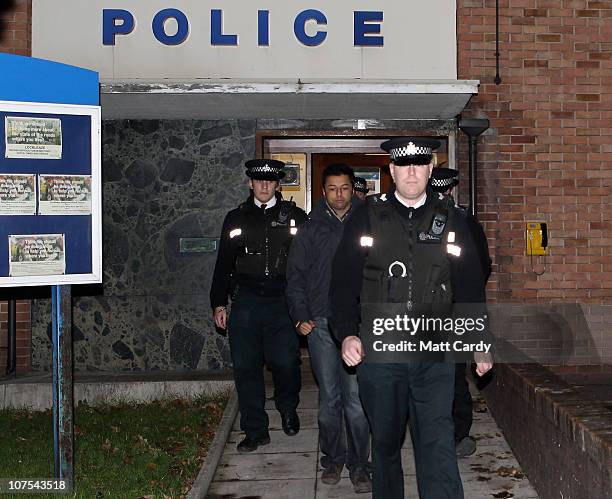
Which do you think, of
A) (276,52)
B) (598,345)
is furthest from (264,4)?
(598,345)

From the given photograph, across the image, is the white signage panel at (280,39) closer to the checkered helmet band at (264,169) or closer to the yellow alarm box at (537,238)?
the yellow alarm box at (537,238)

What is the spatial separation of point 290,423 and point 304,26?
4.51m

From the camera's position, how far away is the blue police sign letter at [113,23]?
8.66 metres

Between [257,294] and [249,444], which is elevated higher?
[257,294]

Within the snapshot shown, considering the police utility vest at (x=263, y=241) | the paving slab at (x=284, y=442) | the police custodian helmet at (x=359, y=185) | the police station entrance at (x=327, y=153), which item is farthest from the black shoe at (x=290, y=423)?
the police station entrance at (x=327, y=153)

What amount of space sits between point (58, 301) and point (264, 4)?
15.8ft

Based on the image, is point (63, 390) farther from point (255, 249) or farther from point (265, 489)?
point (255, 249)

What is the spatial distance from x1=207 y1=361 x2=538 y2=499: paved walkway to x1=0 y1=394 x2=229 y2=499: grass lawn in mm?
303

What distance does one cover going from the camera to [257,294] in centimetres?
624

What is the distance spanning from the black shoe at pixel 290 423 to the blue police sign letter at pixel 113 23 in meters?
4.69

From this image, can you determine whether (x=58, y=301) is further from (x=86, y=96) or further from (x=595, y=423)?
(x=595, y=423)

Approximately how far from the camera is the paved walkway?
532cm

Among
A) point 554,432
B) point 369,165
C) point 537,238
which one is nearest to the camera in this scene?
point 554,432

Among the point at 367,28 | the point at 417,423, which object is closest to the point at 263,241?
the point at 417,423
